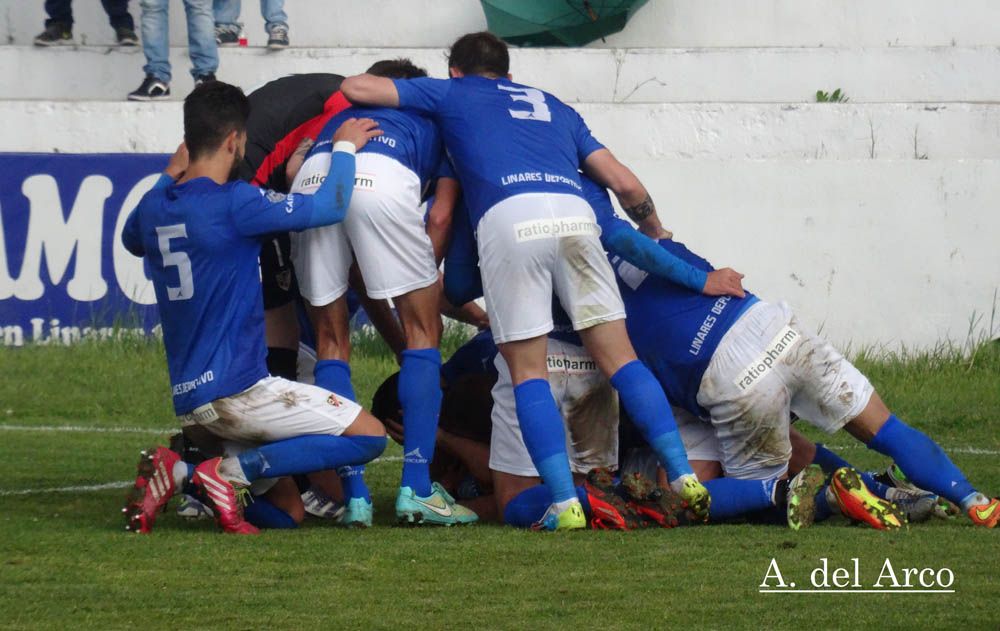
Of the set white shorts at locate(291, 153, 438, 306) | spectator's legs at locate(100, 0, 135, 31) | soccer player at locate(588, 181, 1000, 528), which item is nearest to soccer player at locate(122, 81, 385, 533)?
white shorts at locate(291, 153, 438, 306)

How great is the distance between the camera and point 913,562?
4441 millimetres

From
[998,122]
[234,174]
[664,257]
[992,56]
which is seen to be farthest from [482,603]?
[992,56]

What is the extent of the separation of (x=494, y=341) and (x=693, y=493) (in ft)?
2.98

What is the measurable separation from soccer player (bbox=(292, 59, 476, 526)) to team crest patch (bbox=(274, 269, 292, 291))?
32 cm

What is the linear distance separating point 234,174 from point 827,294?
529 cm

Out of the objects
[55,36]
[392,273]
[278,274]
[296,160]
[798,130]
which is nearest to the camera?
[392,273]

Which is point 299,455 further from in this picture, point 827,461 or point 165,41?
point 165,41

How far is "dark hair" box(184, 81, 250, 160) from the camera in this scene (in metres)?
5.23

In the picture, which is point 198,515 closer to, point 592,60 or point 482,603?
point 482,603

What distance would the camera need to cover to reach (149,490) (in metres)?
5.11

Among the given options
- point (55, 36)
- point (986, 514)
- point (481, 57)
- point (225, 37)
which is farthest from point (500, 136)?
point (55, 36)

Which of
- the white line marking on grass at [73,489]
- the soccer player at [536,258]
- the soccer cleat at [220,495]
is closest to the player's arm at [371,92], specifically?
the soccer player at [536,258]

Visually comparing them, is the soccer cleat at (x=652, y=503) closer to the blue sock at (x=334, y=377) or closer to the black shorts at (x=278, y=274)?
the blue sock at (x=334, y=377)

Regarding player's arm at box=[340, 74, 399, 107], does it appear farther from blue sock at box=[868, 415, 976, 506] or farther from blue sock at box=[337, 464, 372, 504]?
blue sock at box=[868, 415, 976, 506]
